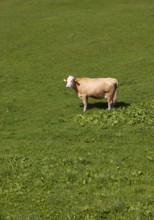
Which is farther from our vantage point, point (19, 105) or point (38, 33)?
point (38, 33)

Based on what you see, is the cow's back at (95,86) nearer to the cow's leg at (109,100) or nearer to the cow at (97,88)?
the cow at (97,88)

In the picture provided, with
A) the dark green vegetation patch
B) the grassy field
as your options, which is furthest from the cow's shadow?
the dark green vegetation patch

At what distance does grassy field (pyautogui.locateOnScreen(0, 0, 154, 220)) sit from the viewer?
1096cm

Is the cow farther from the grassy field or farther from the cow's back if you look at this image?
the grassy field

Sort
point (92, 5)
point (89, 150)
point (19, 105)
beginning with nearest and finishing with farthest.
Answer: point (89, 150), point (19, 105), point (92, 5)

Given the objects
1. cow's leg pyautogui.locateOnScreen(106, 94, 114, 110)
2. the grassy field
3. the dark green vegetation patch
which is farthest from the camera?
cow's leg pyautogui.locateOnScreen(106, 94, 114, 110)

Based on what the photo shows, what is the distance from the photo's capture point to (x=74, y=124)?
17.8m

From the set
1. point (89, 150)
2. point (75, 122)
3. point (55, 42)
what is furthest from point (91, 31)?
point (89, 150)

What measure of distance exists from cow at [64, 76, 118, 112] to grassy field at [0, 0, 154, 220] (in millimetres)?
632

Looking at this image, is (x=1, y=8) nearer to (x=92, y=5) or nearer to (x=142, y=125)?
(x=92, y=5)

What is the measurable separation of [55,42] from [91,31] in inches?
171

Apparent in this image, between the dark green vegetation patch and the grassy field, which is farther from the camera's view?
the dark green vegetation patch

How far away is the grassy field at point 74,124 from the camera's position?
10961mm

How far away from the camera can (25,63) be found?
3155 cm
